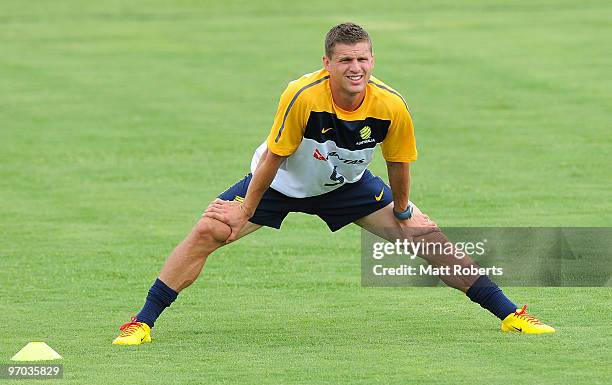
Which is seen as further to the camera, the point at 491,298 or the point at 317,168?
the point at 491,298

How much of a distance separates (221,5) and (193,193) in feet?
56.5

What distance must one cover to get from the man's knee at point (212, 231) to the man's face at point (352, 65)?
130cm

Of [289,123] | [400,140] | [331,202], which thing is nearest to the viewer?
[289,123]

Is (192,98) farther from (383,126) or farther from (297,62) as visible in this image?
(383,126)

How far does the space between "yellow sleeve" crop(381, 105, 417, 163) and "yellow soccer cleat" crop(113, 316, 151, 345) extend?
78.8 inches

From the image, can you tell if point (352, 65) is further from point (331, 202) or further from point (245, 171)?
point (245, 171)

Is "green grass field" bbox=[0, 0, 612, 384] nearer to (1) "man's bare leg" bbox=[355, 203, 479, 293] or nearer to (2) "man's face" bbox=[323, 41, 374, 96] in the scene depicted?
(1) "man's bare leg" bbox=[355, 203, 479, 293]

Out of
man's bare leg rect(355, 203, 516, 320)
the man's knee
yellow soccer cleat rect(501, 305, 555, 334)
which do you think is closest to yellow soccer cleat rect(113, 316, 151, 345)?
the man's knee

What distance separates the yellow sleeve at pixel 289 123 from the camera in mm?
9719

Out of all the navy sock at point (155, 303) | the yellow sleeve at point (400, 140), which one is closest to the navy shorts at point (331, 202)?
the yellow sleeve at point (400, 140)

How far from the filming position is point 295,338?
10.4m

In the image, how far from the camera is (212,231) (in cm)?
1019

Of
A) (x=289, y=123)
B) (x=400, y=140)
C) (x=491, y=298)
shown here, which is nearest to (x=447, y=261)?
(x=491, y=298)

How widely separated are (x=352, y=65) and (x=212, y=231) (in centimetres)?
153
